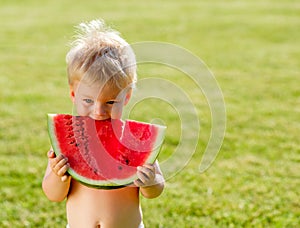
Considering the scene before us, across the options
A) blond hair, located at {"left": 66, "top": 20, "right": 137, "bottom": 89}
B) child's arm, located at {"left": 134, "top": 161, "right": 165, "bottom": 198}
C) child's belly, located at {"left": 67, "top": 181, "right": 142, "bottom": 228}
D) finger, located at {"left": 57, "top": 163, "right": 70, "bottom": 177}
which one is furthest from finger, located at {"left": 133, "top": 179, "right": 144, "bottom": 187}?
blond hair, located at {"left": 66, "top": 20, "right": 137, "bottom": 89}

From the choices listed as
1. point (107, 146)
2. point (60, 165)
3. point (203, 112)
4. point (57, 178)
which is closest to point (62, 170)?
point (60, 165)

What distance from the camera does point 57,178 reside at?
2996mm

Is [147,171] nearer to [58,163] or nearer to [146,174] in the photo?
[146,174]

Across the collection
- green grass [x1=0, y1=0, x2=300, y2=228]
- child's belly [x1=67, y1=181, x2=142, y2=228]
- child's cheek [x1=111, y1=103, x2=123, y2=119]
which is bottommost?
green grass [x1=0, y1=0, x2=300, y2=228]

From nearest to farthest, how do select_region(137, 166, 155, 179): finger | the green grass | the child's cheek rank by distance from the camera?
select_region(137, 166, 155, 179): finger < the child's cheek < the green grass

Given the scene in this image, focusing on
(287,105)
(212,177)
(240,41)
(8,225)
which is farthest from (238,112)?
(240,41)

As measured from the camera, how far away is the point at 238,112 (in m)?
7.21

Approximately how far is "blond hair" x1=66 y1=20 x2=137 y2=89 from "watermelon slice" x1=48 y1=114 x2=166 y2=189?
0.71 feet

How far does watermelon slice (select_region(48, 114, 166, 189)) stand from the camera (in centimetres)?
294

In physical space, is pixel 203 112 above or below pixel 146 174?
below

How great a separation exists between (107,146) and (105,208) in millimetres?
312

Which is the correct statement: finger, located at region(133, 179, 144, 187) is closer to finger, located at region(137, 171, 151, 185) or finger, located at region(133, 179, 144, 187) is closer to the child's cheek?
finger, located at region(137, 171, 151, 185)

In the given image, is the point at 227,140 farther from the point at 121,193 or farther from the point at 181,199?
the point at 121,193

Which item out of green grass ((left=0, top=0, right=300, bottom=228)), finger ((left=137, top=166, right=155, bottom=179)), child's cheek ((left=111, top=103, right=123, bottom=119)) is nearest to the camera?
finger ((left=137, top=166, right=155, bottom=179))
